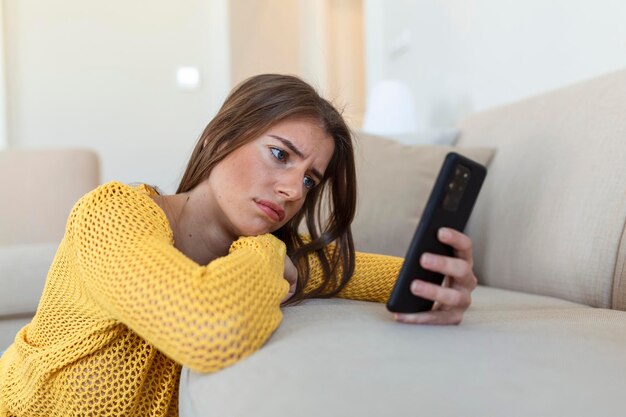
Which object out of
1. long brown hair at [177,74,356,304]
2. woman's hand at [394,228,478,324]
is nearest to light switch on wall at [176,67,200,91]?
long brown hair at [177,74,356,304]

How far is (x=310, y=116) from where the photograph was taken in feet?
3.41

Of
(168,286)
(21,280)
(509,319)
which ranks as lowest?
(21,280)

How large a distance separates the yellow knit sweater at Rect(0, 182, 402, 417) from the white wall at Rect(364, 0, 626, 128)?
1.27m

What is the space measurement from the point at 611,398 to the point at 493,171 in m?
1.08

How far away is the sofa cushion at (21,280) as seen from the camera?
1684 mm

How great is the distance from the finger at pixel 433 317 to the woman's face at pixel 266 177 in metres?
0.28

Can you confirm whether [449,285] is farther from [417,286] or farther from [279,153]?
[279,153]

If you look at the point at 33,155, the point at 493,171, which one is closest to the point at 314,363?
the point at 493,171

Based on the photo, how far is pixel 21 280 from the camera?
1.69 meters

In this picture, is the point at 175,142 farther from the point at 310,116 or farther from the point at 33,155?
the point at 310,116

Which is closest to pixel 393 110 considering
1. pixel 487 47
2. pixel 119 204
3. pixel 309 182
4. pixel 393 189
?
pixel 487 47

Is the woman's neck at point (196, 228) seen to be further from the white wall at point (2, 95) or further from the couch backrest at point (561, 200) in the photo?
the white wall at point (2, 95)

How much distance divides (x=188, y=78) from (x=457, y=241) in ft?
11.6

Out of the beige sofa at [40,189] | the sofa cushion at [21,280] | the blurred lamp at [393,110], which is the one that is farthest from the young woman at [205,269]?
the blurred lamp at [393,110]
